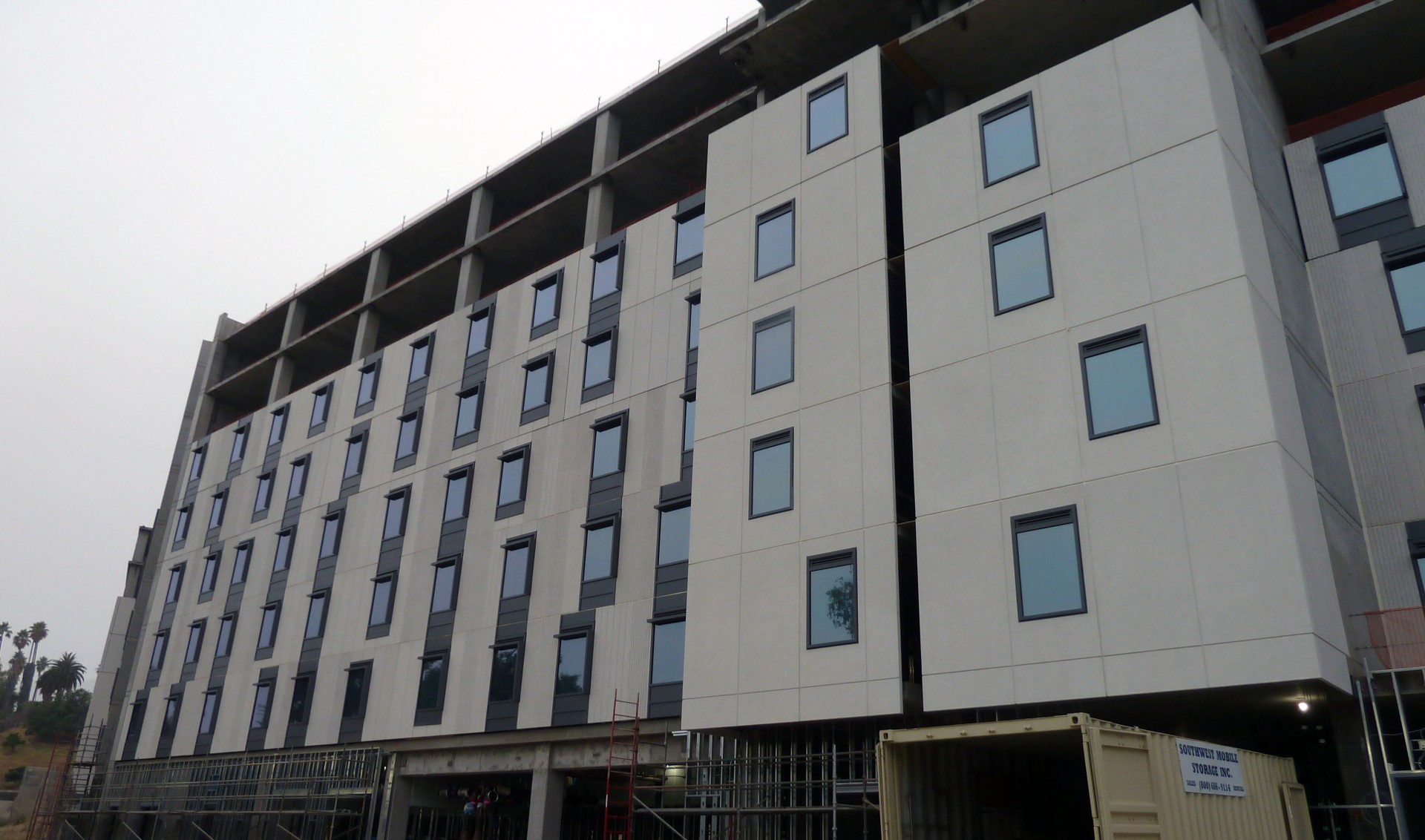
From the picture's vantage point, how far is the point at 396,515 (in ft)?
125

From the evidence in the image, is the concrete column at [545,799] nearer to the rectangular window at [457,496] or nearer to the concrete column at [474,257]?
the rectangular window at [457,496]

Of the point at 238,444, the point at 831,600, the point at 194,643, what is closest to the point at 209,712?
the point at 194,643

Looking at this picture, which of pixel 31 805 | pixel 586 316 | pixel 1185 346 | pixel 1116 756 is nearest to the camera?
pixel 1116 756

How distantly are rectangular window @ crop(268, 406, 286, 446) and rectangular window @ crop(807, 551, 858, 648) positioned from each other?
3295 centimetres

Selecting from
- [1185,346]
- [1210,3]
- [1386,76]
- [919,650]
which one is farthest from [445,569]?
[1386,76]

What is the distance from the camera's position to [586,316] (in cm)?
3472

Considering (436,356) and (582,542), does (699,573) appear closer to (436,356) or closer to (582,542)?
(582,542)

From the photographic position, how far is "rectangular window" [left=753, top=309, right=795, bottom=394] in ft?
82.0

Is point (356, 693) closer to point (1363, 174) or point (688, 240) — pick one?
point (688, 240)

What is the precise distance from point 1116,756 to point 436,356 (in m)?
31.2

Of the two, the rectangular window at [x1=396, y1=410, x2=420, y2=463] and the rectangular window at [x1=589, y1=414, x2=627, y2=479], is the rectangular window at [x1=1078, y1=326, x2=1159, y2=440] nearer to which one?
the rectangular window at [x1=589, y1=414, x2=627, y2=479]

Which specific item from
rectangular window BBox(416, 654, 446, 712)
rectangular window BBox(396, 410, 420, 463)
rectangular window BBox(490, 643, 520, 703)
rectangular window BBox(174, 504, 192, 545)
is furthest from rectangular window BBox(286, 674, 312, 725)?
rectangular window BBox(174, 504, 192, 545)

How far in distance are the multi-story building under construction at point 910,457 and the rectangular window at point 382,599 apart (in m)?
0.26

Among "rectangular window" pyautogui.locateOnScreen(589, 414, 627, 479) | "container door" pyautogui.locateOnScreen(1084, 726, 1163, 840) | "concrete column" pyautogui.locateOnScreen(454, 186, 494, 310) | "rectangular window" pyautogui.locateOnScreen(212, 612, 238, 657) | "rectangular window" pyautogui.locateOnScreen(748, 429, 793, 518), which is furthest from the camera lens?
"rectangular window" pyautogui.locateOnScreen(212, 612, 238, 657)
